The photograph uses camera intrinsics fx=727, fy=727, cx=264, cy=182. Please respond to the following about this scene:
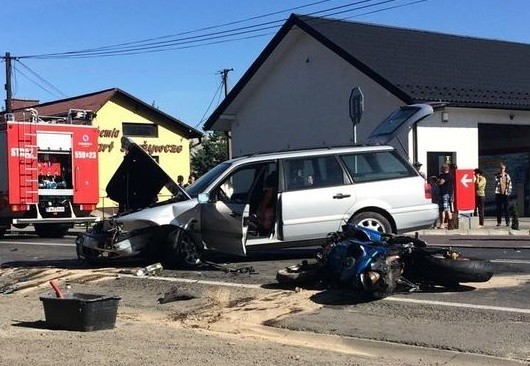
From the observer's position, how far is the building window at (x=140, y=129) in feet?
112

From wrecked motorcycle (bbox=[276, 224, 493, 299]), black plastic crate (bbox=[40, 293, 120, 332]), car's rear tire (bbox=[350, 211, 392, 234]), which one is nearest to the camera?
black plastic crate (bbox=[40, 293, 120, 332])

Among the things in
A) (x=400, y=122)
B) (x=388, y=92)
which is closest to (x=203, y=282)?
(x=400, y=122)

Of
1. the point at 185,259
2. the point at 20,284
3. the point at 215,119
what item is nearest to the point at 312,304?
the point at 185,259

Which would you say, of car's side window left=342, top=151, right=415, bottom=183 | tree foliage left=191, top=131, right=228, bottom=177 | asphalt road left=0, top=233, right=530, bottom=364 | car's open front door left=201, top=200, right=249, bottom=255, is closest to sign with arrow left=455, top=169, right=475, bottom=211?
asphalt road left=0, top=233, right=530, bottom=364

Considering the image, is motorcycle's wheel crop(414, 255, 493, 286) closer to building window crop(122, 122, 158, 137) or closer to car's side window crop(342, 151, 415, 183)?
car's side window crop(342, 151, 415, 183)

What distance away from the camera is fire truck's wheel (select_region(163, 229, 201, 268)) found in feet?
35.4

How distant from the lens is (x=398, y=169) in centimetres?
1177

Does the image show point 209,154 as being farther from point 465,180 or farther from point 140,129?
point 465,180

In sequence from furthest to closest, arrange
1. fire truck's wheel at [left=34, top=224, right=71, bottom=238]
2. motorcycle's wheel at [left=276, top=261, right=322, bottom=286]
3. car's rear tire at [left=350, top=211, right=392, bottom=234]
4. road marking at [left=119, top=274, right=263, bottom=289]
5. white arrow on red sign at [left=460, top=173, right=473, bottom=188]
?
fire truck's wheel at [left=34, top=224, right=71, bottom=238], white arrow on red sign at [left=460, top=173, right=473, bottom=188], car's rear tire at [left=350, top=211, right=392, bottom=234], road marking at [left=119, top=274, right=263, bottom=289], motorcycle's wheel at [left=276, top=261, right=322, bottom=286]

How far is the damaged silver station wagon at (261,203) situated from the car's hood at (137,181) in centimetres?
2

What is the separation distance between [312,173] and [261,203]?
0.93 meters

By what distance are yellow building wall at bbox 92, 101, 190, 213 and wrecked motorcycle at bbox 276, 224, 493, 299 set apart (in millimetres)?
23981

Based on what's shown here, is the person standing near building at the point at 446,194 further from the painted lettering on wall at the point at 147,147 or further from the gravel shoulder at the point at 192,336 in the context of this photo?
the painted lettering on wall at the point at 147,147

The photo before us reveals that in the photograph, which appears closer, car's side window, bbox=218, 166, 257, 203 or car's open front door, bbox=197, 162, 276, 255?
car's open front door, bbox=197, 162, 276, 255
